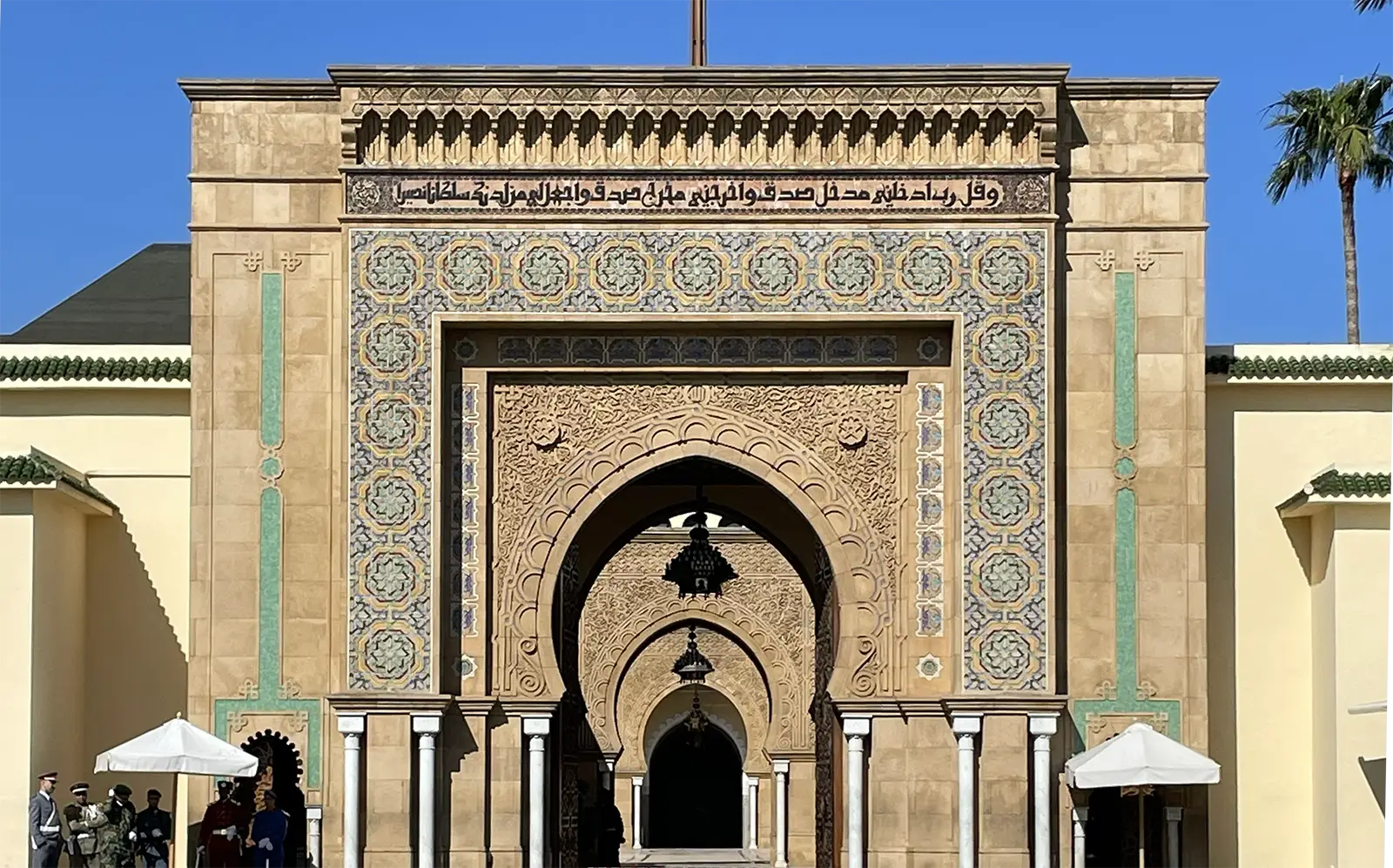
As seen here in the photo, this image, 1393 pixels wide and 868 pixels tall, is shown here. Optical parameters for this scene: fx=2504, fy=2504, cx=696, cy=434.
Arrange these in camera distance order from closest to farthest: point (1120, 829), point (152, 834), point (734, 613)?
point (152, 834) < point (1120, 829) < point (734, 613)

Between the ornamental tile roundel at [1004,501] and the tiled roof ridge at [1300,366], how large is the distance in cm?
162

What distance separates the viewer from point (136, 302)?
23.8 metres

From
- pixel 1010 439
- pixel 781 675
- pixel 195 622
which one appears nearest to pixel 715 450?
pixel 1010 439

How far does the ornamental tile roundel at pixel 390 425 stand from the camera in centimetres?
1495

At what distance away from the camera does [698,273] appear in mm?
15070

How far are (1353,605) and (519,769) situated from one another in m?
5.07

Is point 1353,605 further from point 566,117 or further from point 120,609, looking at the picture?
point 120,609

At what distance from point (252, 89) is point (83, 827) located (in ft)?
14.8

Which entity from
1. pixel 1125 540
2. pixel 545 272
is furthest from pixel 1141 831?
pixel 545 272

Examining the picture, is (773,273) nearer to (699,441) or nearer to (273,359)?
(699,441)

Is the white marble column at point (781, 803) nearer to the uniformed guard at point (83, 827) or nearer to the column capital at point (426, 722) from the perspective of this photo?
the column capital at point (426, 722)

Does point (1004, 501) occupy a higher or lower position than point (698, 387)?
lower

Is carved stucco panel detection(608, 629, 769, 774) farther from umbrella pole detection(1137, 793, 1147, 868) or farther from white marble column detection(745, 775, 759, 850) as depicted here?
umbrella pole detection(1137, 793, 1147, 868)

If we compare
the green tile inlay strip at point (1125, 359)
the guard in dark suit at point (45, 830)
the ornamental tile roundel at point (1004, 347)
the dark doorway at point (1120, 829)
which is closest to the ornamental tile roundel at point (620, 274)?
the ornamental tile roundel at point (1004, 347)
